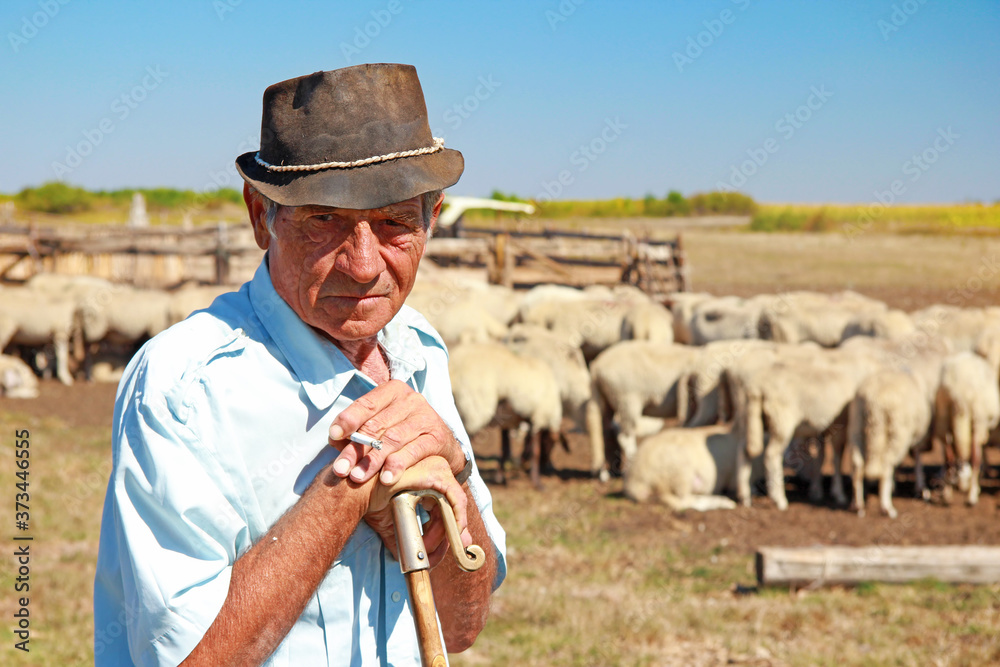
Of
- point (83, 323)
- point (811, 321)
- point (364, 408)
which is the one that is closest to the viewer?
point (364, 408)

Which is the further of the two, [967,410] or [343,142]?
[967,410]

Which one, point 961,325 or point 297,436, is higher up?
point 297,436

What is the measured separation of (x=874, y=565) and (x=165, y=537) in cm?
655

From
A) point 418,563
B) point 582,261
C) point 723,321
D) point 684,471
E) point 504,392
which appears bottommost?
point 684,471

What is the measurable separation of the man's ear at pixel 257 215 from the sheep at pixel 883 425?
863 centimetres

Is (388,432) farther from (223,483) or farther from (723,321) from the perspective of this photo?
(723,321)

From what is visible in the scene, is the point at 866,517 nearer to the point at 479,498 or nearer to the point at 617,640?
the point at 617,640

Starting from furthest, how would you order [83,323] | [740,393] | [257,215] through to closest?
[83,323]
[740,393]
[257,215]

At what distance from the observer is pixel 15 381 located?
14617 millimetres

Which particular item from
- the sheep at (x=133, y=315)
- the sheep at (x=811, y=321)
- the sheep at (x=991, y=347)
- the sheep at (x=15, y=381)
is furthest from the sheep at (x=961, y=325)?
the sheep at (x=15, y=381)

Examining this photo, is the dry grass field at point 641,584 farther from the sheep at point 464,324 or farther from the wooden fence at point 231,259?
the wooden fence at point 231,259

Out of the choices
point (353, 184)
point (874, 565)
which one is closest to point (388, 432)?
point (353, 184)

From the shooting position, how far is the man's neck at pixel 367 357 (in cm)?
169

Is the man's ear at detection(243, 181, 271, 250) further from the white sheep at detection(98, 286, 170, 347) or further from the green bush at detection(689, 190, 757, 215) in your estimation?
the green bush at detection(689, 190, 757, 215)
